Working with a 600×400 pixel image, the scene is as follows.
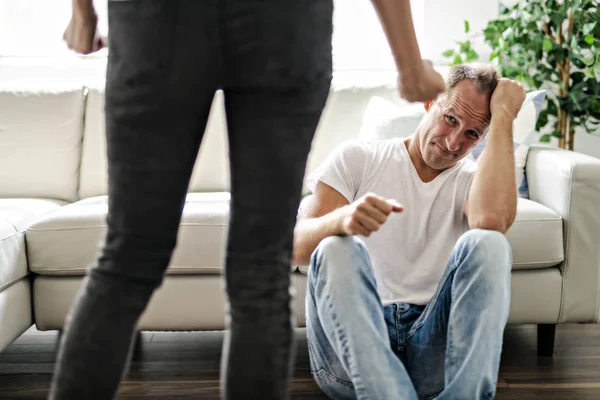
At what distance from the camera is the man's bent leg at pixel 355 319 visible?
4.46 ft

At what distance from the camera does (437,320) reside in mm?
1528

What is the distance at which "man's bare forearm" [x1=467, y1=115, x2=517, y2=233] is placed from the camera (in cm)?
158

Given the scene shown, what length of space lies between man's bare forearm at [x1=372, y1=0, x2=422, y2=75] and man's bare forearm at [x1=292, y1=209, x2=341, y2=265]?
1.99 ft

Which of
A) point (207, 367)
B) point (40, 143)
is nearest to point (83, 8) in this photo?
point (207, 367)

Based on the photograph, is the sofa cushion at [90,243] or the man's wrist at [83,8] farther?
the sofa cushion at [90,243]

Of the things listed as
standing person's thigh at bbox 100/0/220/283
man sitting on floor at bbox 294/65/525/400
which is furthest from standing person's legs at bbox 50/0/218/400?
man sitting on floor at bbox 294/65/525/400

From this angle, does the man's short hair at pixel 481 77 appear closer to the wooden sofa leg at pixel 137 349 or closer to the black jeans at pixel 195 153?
the black jeans at pixel 195 153

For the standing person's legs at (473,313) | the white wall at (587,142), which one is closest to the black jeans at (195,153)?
the standing person's legs at (473,313)

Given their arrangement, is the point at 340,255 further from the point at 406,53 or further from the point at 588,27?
the point at 588,27

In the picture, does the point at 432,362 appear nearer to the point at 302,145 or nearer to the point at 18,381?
the point at 302,145

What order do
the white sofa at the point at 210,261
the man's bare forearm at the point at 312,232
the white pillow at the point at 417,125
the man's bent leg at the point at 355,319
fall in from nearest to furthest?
the man's bent leg at the point at 355,319
the man's bare forearm at the point at 312,232
the white sofa at the point at 210,261
the white pillow at the point at 417,125

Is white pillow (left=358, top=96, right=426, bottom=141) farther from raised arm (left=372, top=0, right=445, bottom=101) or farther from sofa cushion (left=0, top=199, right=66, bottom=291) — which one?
raised arm (left=372, top=0, right=445, bottom=101)

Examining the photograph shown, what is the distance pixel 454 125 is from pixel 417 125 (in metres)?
0.67

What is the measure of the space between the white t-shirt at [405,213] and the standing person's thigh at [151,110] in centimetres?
96
